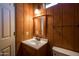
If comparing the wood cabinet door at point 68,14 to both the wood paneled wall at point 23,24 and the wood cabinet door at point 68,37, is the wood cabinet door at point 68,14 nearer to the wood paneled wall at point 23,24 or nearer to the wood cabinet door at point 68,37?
the wood cabinet door at point 68,37

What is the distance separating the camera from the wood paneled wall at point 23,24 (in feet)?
5.47

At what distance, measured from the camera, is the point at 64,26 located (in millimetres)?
1465

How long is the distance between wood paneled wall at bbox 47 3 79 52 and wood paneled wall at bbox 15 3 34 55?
34 cm

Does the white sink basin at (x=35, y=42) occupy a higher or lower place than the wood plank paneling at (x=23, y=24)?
lower

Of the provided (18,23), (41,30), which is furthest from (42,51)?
(18,23)

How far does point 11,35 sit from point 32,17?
1.59 feet

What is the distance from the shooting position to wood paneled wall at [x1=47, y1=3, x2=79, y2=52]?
4.50ft

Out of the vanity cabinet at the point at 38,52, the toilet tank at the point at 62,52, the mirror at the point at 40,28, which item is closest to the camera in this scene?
the toilet tank at the point at 62,52

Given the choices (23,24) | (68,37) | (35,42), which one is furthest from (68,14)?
(23,24)

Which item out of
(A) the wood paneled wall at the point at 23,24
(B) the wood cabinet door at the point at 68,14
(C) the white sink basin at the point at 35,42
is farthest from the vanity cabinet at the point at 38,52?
(B) the wood cabinet door at the point at 68,14

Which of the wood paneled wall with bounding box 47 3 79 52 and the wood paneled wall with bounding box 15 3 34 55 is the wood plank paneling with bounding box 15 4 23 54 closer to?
the wood paneled wall with bounding box 15 3 34 55

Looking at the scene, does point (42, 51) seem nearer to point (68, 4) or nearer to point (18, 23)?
point (18, 23)

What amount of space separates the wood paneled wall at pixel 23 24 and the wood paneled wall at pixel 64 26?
13.3 inches

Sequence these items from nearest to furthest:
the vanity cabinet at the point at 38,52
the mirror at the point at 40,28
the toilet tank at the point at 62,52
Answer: the toilet tank at the point at 62,52, the vanity cabinet at the point at 38,52, the mirror at the point at 40,28
